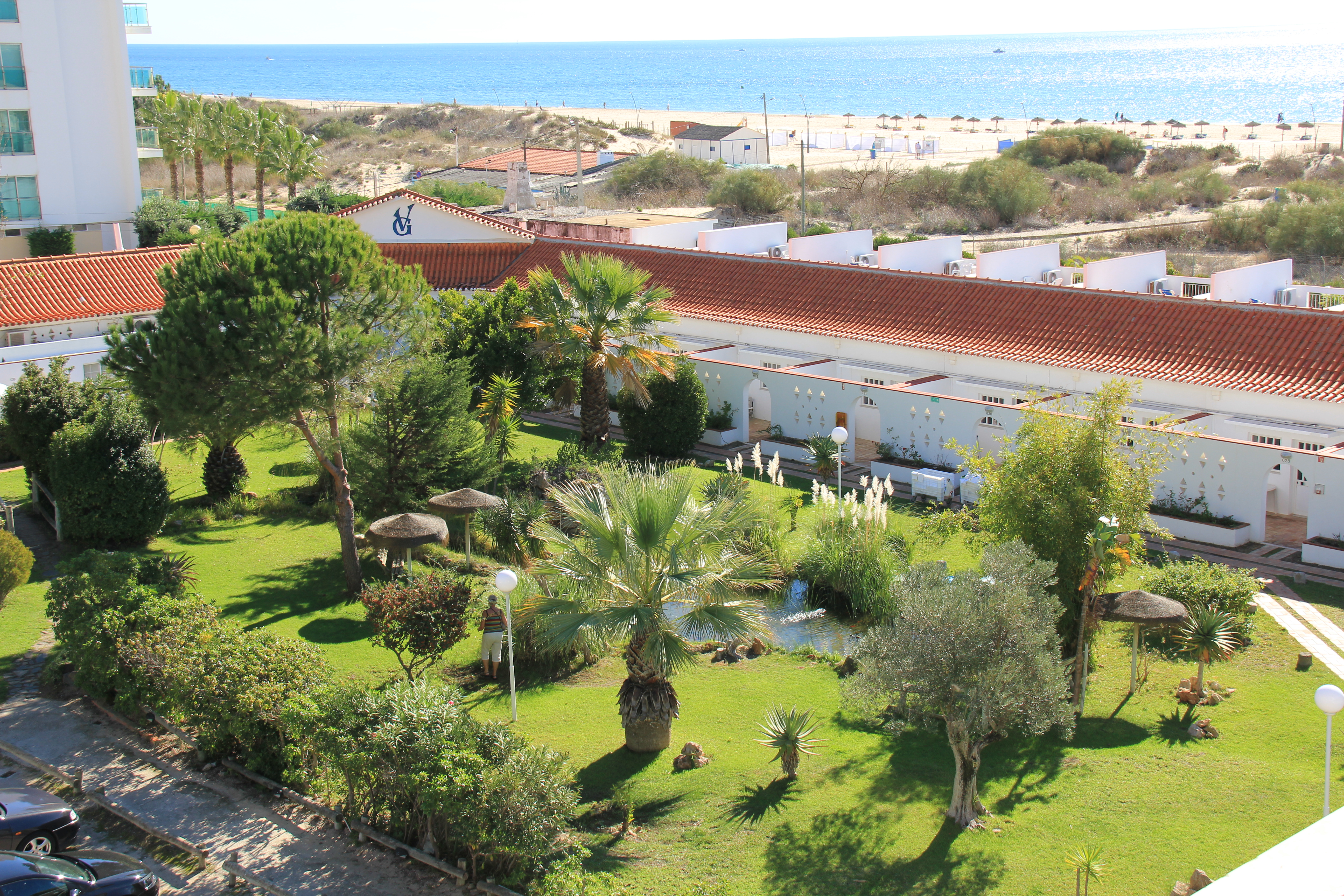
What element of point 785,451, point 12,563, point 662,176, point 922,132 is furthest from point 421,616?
point 922,132

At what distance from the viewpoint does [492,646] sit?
55.6 ft

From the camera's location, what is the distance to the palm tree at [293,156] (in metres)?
58.7

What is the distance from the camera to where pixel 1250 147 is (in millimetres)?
96875

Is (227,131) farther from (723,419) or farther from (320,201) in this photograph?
(723,419)

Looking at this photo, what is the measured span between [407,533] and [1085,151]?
3041 inches

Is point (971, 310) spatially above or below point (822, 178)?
below

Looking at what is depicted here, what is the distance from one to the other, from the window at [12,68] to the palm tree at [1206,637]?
4317 cm

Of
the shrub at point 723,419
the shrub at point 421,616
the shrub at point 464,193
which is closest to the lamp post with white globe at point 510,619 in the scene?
the shrub at point 421,616

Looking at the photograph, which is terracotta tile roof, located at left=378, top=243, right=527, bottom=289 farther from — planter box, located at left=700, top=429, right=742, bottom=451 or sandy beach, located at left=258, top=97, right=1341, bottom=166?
sandy beach, located at left=258, top=97, right=1341, bottom=166

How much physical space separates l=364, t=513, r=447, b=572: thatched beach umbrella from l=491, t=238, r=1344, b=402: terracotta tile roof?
15698mm

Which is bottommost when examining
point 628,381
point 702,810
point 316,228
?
point 702,810

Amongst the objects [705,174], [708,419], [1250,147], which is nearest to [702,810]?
[708,419]

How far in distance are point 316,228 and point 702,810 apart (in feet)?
36.2

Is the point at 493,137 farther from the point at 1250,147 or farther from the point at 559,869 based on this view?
the point at 559,869
